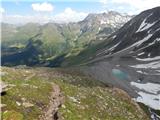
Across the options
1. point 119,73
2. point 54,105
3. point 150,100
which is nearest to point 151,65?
point 119,73

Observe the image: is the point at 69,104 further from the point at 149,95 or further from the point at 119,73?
the point at 119,73

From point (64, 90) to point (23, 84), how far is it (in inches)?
372

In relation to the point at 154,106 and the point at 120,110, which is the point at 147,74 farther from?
the point at 120,110

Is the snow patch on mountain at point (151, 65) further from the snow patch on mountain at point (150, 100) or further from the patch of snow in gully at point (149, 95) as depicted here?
the snow patch on mountain at point (150, 100)

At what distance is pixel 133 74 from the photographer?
17338cm


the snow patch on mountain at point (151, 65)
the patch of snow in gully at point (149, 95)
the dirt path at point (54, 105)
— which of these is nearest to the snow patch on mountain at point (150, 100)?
the patch of snow in gully at point (149, 95)

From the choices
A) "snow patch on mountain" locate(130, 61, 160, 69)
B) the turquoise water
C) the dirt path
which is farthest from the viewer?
"snow patch on mountain" locate(130, 61, 160, 69)

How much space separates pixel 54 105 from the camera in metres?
56.0

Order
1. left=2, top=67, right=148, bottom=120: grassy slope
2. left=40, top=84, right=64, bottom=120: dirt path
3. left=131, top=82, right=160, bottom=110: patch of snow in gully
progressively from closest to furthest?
1. left=2, top=67, right=148, bottom=120: grassy slope
2. left=40, top=84, right=64, bottom=120: dirt path
3. left=131, top=82, right=160, bottom=110: patch of snow in gully

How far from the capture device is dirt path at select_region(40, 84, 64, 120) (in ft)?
165

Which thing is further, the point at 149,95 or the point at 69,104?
the point at 149,95

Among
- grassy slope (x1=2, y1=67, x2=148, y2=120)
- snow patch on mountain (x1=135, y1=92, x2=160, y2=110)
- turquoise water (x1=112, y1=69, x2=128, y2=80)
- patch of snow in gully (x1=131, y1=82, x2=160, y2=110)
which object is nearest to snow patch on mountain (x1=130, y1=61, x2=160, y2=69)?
turquoise water (x1=112, y1=69, x2=128, y2=80)

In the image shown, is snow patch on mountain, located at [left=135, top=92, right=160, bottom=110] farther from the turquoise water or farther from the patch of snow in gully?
the turquoise water

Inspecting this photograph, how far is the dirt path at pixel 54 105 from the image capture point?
165 feet
